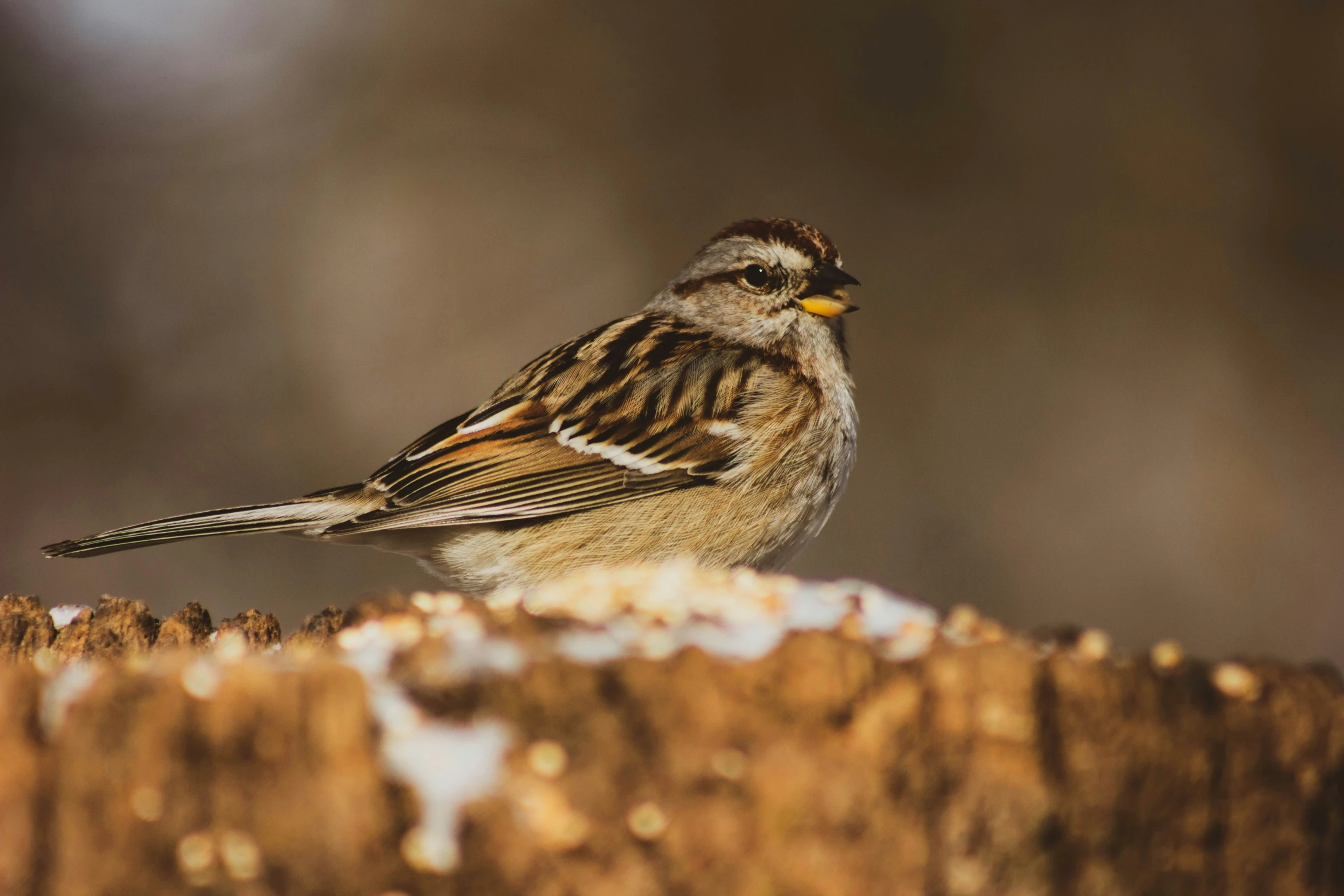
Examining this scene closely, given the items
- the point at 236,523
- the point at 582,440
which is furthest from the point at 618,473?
the point at 236,523

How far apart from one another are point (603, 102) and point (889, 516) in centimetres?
222

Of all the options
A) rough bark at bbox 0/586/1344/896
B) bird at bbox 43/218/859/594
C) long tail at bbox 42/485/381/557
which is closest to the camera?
rough bark at bbox 0/586/1344/896

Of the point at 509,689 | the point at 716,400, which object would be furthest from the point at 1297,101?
the point at 509,689

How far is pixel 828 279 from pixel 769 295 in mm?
165

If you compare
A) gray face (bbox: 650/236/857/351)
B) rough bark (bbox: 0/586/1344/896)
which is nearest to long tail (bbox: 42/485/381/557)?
gray face (bbox: 650/236/857/351)

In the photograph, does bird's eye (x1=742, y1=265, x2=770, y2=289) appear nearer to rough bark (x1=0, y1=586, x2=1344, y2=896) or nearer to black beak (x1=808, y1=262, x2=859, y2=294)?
black beak (x1=808, y1=262, x2=859, y2=294)

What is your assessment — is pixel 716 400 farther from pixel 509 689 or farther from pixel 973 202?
pixel 973 202

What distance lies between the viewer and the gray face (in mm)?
3053

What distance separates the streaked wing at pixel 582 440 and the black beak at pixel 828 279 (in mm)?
252

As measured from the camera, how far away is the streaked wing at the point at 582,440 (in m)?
2.69

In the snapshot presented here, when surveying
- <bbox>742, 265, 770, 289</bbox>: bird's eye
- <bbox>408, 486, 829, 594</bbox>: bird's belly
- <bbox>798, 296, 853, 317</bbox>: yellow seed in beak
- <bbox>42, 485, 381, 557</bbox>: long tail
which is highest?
<bbox>742, 265, 770, 289</bbox>: bird's eye

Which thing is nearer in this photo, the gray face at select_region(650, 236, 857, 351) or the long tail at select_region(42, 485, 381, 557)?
the long tail at select_region(42, 485, 381, 557)

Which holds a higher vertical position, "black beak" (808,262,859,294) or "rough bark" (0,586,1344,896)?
"black beak" (808,262,859,294)

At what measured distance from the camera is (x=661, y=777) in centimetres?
101
